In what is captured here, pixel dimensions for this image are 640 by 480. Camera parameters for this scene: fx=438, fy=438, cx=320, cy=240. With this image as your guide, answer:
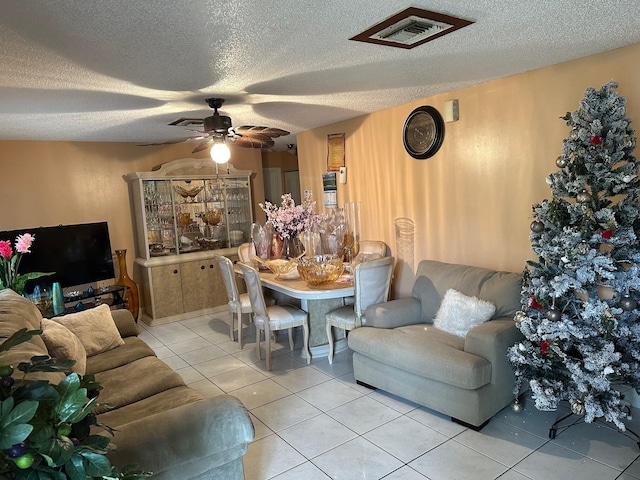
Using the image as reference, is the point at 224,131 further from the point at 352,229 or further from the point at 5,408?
the point at 5,408

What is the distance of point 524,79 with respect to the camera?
3186 millimetres

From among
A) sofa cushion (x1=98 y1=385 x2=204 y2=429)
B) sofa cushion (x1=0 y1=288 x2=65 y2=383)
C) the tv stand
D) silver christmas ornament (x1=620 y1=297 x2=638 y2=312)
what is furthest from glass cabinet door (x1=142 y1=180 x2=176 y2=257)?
silver christmas ornament (x1=620 y1=297 x2=638 y2=312)

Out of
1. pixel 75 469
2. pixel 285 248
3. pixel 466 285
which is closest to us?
pixel 75 469

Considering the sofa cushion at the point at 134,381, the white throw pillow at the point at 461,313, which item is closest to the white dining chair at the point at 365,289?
the white throw pillow at the point at 461,313

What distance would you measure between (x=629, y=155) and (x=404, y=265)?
2224 mm

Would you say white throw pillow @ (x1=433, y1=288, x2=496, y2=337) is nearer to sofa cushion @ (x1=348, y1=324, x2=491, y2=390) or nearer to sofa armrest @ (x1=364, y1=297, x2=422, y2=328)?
sofa cushion @ (x1=348, y1=324, x2=491, y2=390)

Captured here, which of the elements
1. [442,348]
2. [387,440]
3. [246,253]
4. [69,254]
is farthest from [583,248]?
[69,254]

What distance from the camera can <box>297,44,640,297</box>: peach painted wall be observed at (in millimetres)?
2994

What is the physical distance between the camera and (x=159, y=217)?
570cm

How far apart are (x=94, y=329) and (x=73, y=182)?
2.69m

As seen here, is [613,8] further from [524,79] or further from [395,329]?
[395,329]

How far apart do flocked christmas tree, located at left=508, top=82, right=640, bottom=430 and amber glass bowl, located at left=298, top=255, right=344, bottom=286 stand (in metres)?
1.69

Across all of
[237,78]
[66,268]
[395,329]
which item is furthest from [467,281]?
[66,268]

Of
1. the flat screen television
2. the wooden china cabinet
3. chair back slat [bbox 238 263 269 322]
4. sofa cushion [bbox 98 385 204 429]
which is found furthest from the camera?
the wooden china cabinet
